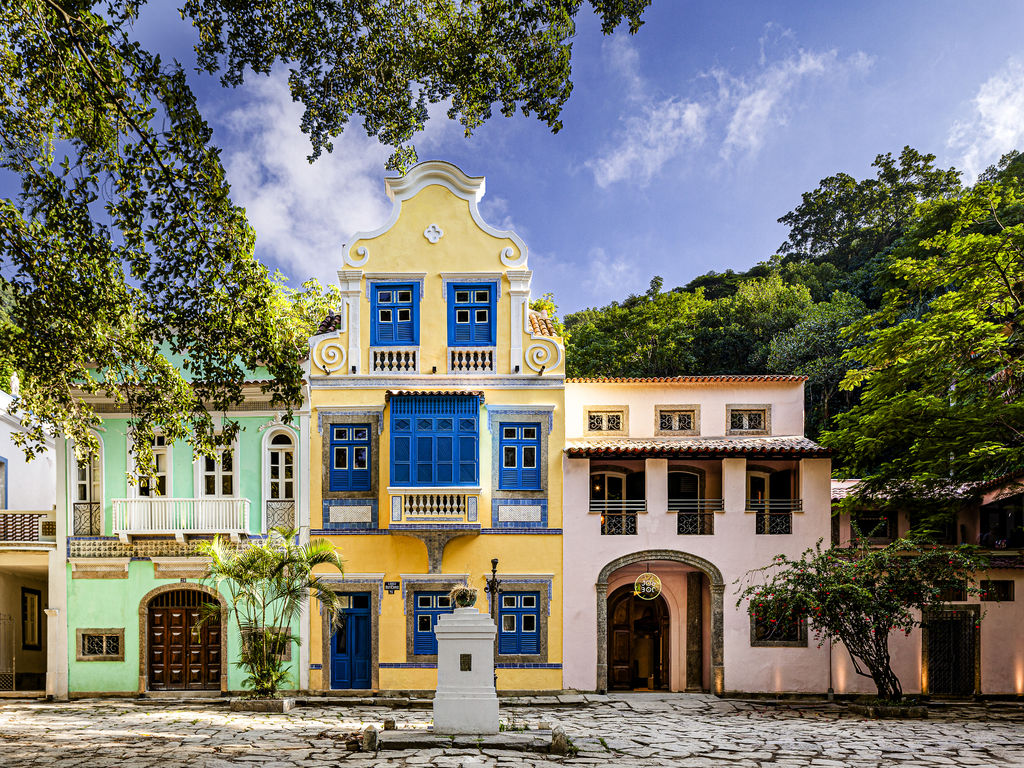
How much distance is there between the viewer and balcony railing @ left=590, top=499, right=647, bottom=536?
17.7 m

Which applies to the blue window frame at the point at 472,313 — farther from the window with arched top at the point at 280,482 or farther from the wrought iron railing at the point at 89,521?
the wrought iron railing at the point at 89,521

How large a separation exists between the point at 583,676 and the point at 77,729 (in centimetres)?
1019

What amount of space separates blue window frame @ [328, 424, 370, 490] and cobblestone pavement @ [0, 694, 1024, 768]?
16.1 feet

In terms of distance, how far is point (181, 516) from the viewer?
56.0 feet

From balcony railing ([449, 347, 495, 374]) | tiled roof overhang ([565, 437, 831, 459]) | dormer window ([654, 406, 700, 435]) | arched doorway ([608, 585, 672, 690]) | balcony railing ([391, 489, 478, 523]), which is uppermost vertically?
balcony railing ([449, 347, 495, 374])

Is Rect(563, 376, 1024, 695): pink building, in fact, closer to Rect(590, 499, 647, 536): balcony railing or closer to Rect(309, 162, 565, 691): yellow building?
Rect(590, 499, 647, 536): balcony railing

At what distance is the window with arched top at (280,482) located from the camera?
17.4 metres

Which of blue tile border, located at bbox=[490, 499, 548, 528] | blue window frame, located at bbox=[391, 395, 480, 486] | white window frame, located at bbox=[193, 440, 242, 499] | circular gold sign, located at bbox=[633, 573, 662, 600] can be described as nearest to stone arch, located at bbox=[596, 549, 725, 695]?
circular gold sign, located at bbox=[633, 573, 662, 600]

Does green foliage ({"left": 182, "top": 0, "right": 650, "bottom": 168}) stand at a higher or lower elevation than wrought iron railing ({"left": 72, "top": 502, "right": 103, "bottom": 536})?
higher

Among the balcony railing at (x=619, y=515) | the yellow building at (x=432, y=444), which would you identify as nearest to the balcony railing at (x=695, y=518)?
the balcony railing at (x=619, y=515)

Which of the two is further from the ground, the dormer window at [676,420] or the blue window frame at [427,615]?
the dormer window at [676,420]

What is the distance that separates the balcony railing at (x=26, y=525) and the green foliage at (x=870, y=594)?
1605cm

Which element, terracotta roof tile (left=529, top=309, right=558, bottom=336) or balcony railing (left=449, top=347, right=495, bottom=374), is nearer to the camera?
balcony railing (left=449, top=347, right=495, bottom=374)

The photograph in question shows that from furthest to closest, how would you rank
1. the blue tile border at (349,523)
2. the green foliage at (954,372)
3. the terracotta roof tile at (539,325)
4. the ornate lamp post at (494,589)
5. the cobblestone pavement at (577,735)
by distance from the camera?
the terracotta roof tile at (539,325) → the blue tile border at (349,523) → the ornate lamp post at (494,589) → the green foliage at (954,372) → the cobblestone pavement at (577,735)
